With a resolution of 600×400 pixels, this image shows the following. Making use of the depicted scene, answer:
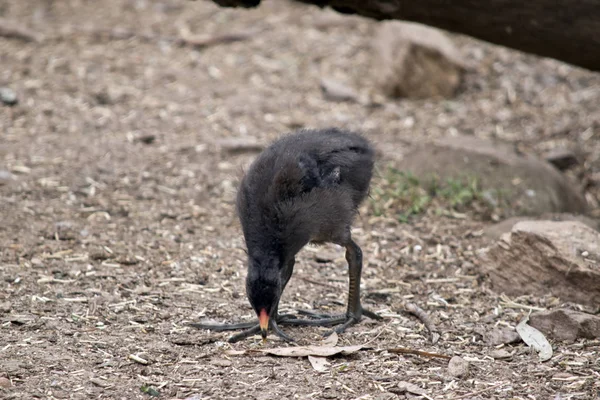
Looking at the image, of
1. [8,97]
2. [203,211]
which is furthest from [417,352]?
[8,97]

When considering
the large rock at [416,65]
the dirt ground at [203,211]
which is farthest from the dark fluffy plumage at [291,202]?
the large rock at [416,65]

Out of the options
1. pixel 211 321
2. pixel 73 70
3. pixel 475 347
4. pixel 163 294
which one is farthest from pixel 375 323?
pixel 73 70

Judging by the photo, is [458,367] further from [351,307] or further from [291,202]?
[291,202]

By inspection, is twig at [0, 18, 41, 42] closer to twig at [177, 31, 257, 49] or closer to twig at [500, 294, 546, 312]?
twig at [177, 31, 257, 49]

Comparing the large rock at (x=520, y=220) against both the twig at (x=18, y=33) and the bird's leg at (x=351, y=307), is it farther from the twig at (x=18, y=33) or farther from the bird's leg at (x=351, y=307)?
the twig at (x=18, y=33)

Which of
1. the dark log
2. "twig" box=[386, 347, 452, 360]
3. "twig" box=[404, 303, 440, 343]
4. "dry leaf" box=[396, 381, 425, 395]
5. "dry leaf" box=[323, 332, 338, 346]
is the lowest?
"dry leaf" box=[323, 332, 338, 346]

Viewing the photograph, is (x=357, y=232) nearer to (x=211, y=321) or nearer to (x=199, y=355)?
(x=211, y=321)

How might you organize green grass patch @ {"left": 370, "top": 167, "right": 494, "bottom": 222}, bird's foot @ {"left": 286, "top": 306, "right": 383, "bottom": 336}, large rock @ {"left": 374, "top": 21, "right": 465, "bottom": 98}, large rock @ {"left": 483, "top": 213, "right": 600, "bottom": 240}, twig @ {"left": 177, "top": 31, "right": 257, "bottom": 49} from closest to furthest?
bird's foot @ {"left": 286, "top": 306, "right": 383, "bottom": 336} < large rock @ {"left": 483, "top": 213, "right": 600, "bottom": 240} < green grass patch @ {"left": 370, "top": 167, "right": 494, "bottom": 222} < large rock @ {"left": 374, "top": 21, "right": 465, "bottom": 98} < twig @ {"left": 177, "top": 31, "right": 257, "bottom": 49}

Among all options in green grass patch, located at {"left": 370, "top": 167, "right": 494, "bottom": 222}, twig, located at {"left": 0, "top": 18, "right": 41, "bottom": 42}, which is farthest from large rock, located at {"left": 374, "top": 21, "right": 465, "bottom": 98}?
twig, located at {"left": 0, "top": 18, "right": 41, "bottom": 42}

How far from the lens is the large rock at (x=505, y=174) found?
24.3 feet

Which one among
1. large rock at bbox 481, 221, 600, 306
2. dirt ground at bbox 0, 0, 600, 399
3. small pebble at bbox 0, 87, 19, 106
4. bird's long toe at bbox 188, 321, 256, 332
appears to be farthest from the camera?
small pebble at bbox 0, 87, 19, 106

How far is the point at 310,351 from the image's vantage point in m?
4.91

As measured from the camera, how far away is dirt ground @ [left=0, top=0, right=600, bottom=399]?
4.67 metres

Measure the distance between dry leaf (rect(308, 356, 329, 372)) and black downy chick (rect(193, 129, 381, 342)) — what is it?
13.3 inches
